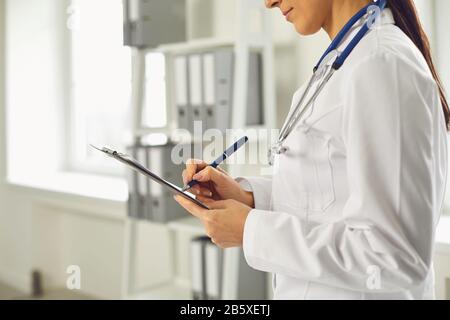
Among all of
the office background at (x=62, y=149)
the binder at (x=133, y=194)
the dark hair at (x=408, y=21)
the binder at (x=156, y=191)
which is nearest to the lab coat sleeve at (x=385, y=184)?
the dark hair at (x=408, y=21)

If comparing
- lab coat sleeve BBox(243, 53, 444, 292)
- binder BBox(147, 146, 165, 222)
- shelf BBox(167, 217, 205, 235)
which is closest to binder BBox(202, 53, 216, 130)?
binder BBox(147, 146, 165, 222)

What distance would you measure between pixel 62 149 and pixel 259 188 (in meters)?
2.39

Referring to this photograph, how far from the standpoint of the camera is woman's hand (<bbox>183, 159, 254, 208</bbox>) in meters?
0.71

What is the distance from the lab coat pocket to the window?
2.04m

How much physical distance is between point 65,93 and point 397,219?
2647 mm

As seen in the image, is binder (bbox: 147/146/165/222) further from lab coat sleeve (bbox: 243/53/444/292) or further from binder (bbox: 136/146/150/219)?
lab coat sleeve (bbox: 243/53/444/292)

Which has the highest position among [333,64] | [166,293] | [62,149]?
[333,64]

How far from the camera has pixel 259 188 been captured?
74 cm

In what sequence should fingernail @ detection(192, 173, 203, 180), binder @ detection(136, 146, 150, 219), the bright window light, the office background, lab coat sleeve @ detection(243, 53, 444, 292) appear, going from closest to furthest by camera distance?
lab coat sleeve @ detection(243, 53, 444, 292), fingernail @ detection(192, 173, 203, 180), binder @ detection(136, 146, 150, 219), the bright window light, the office background

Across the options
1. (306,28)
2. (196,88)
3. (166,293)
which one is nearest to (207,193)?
(306,28)

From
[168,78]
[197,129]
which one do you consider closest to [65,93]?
[168,78]

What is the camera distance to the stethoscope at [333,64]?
0.57 meters

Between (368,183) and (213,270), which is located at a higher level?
(368,183)

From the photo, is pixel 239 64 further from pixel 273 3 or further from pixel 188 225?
pixel 273 3
